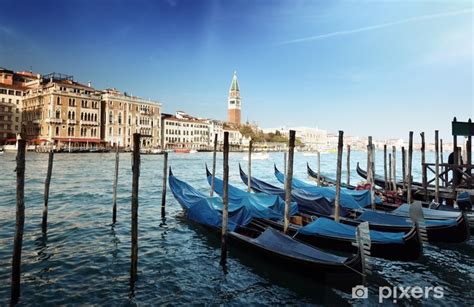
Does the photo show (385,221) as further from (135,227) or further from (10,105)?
(10,105)

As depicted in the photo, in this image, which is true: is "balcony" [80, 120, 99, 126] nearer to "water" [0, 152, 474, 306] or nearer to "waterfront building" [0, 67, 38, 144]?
"waterfront building" [0, 67, 38, 144]

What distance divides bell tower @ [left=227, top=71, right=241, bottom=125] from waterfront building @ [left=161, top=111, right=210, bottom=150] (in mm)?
27283

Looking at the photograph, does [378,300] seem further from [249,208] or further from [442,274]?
[249,208]

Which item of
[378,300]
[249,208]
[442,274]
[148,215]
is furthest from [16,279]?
[442,274]

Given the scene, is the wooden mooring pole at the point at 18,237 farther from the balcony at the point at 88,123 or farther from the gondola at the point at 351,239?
the balcony at the point at 88,123

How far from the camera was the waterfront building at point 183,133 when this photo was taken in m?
60.2

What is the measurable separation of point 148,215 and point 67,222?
2091mm

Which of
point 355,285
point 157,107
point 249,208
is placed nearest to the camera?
point 355,285

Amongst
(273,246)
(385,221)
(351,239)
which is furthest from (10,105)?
(351,239)

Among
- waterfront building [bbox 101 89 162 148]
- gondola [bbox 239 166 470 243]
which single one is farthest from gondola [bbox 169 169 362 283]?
waterfront building [bbox 101 89 162 148]

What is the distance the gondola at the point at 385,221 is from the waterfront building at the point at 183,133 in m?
52.3

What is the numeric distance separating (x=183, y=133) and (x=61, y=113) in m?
24.7

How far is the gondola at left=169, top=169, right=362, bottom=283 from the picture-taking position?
14.9ft

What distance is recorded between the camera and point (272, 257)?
5.43 meters
